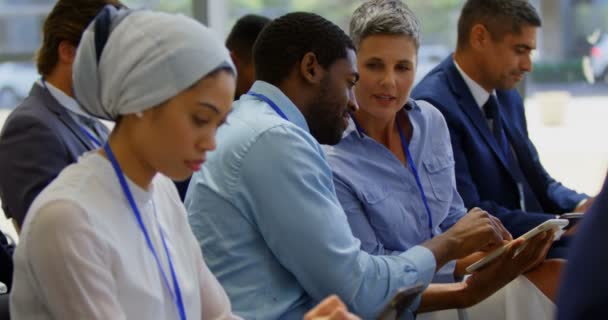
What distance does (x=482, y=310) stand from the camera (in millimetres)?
3131

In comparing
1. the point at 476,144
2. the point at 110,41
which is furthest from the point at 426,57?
the point at 110,41

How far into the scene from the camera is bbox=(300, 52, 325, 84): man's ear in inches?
92.3

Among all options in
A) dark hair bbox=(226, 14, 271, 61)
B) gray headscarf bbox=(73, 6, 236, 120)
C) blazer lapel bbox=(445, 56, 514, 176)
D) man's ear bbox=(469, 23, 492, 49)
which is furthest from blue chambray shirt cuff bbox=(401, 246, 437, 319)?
dark hair bbox=(226, 14, 271, 61)

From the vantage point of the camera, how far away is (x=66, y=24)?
257cm

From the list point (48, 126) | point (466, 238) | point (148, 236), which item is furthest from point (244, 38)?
point (148, 236)

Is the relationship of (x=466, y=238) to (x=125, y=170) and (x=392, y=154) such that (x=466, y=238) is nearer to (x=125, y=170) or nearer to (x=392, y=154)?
(x=392, y=154)

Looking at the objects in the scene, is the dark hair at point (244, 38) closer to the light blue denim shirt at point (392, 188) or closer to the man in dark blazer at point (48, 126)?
the light blue denim shirt at point (392, 188)

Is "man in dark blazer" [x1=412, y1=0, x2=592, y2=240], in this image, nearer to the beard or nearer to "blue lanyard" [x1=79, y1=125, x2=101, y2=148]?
the beard

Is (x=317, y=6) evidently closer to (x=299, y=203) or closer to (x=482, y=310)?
(x=482, y=310)

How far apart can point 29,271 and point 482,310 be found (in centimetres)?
181

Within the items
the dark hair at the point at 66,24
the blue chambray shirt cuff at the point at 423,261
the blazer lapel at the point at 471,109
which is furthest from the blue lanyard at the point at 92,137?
the blazer lapel at the point at 471,109

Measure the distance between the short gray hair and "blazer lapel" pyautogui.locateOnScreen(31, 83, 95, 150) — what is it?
2.74 feet

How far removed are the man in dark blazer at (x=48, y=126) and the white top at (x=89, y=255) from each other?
0.83 meters

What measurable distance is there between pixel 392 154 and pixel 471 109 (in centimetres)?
90
